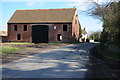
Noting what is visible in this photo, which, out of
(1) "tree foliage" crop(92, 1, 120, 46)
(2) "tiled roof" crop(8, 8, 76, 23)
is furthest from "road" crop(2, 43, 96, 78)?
(2) "tiled roof" crop(8, 8, 76, 23)

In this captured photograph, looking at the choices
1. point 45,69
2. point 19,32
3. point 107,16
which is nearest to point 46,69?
point 45,69

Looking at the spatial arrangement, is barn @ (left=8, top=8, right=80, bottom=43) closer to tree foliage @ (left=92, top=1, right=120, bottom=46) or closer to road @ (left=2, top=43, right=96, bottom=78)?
tree foliage @ (left=92, top=1, right=120, bottom=46)

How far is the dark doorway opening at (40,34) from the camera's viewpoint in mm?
49625

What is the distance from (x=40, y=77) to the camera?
8344mm

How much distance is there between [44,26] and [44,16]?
323 centimetres

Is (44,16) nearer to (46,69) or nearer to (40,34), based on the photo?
(40,34)

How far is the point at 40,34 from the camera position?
5012cm

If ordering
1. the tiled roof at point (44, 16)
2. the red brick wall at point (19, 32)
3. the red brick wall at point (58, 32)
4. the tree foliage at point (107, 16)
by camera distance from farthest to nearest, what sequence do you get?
the red brick wall at point (19, 32) → the tiled roof at point (44, 16) → the red brick wall at point (58, 32) → the tree foliage at point (107, 16)

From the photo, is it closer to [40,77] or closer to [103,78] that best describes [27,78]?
[40,77]

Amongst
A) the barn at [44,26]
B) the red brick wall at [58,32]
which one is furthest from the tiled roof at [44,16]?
the red brick wall at [58,32]

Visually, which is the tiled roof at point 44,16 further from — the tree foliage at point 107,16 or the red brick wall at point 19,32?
the tree foliage at point 107,16

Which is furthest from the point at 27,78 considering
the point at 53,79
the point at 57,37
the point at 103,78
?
the point at 57,37

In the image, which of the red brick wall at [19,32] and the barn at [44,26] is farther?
the red brick wall at [19,32]

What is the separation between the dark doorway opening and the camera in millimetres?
49625
